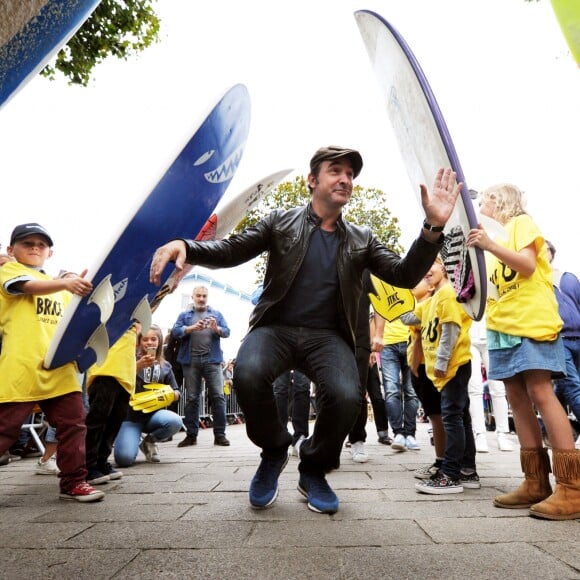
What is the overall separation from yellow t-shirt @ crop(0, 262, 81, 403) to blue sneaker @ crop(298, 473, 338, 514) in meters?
1.44

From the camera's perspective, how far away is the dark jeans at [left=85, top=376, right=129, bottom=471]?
3.41 m

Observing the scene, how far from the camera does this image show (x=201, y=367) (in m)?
6.48

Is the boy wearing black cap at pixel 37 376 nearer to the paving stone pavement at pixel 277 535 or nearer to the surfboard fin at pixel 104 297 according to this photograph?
the surfboard fin at pixel 104 297

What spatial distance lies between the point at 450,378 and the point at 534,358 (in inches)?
33.0

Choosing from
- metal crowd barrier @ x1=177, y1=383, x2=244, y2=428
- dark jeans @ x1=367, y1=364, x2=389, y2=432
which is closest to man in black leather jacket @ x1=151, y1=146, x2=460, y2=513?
dark jeans @ x1=367, y1=364, x2=389, y2=432

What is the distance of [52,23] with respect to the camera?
4.05ft

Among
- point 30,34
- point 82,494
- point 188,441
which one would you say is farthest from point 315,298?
point 188,441

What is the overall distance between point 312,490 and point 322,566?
3.13ft

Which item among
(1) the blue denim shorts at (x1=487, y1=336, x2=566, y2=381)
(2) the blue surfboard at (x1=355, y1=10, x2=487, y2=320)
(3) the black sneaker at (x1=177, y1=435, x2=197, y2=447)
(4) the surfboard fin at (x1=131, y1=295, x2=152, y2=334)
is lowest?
(3) the black sneaker at (x1=177, y1=435, x2=197, y2=447)

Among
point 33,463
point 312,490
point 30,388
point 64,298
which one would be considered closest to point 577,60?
point 312,490

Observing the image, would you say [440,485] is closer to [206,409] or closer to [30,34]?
[30,34]

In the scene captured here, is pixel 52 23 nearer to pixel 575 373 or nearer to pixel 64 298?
pixel 64 298

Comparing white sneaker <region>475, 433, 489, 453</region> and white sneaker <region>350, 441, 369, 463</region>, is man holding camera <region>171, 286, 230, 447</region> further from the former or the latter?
white sneaker <region>475, 433, 489, 453</region>

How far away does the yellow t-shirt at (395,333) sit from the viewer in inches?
223
